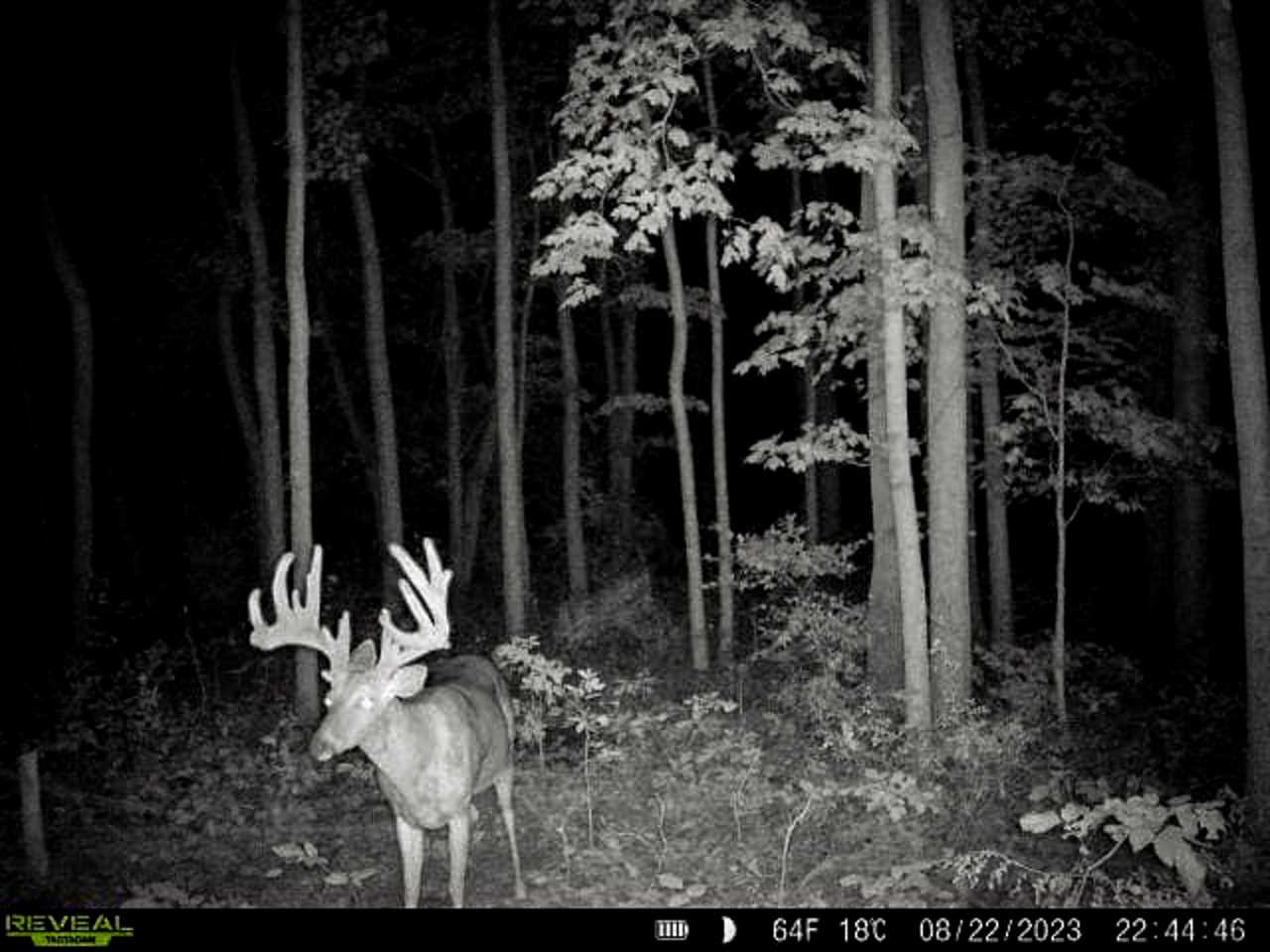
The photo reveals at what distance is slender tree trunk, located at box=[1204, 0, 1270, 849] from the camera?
8180 mm

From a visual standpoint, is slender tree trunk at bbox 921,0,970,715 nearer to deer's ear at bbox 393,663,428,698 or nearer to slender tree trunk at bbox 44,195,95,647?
deer's ear at bbox 393,663,428,698

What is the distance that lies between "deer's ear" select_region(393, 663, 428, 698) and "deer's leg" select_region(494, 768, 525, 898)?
5.69 ft

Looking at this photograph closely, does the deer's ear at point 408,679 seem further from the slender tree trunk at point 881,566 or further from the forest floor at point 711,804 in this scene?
the slender tree trunk at point 881,566

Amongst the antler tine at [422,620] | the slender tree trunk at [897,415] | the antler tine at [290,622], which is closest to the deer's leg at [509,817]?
the antler tine at [422,620]

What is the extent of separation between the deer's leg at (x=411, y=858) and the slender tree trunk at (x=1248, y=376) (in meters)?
6.97

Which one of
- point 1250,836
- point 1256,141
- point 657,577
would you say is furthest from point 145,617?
point 1256,141

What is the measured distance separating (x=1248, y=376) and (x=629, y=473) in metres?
14.3

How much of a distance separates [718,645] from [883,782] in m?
7.24

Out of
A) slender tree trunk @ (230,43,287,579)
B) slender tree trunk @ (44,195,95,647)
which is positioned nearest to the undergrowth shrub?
slender tree trunk @ (230,43,287,579)

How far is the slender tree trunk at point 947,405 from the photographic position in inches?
366

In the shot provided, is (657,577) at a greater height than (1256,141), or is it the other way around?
(1256,141)

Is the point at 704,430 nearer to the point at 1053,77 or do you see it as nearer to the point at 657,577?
the point at 657,577

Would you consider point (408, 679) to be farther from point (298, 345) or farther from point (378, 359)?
point (378, 359)

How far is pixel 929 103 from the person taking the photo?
31.0ft
